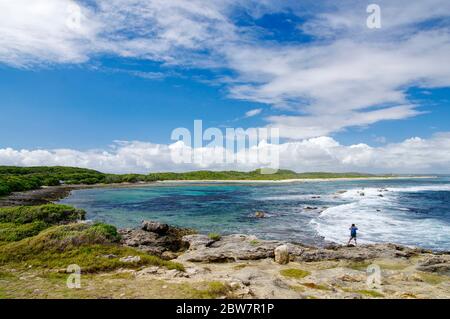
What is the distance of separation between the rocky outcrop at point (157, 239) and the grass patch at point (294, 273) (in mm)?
9222

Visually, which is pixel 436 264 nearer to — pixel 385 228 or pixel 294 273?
pixel 294 273

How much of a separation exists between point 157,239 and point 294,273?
46.5ft

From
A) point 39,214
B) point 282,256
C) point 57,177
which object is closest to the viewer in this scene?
point 282,256

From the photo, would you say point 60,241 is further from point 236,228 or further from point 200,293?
point 236,228

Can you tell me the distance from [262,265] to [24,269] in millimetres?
13478

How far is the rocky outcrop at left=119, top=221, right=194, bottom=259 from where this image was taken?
81.8 ft

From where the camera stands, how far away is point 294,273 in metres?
17.8

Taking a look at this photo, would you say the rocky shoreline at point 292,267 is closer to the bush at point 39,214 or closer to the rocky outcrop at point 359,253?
the rocky outcrop at point 359,253

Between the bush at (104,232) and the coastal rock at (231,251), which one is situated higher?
the bush at (104,232)

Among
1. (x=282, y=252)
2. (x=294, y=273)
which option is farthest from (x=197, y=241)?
(x=294, y=273)

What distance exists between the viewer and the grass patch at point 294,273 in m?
17.2

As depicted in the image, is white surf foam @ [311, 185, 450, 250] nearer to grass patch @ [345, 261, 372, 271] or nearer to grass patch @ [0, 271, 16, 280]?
grass patch @ [345, 261, 372, 271]

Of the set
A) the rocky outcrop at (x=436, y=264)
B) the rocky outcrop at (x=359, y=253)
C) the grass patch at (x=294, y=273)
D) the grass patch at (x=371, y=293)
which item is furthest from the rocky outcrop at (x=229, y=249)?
the grass patch at (x=371, y=293)
